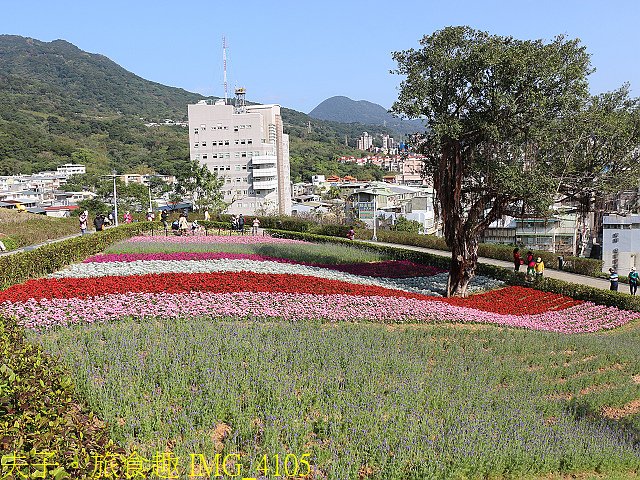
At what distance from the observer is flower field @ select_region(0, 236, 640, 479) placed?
6.23m

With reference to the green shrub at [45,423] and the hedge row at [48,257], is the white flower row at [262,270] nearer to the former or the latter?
the hedge row at [48,257]

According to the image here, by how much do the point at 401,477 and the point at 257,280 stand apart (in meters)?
9.87

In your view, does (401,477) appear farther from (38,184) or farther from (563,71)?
(38,184)

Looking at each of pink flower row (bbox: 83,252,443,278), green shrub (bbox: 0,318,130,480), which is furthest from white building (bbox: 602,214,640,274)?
green shrub (bbox: 0,318,130,480)

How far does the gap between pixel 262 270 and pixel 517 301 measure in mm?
8841

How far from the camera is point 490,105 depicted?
682 inches

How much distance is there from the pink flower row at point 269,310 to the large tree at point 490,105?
14.0 ft

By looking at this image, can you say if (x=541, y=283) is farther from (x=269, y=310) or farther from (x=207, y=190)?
(x=207, y=190)

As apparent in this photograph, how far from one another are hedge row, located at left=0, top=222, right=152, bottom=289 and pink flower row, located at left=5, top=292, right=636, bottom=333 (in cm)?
494

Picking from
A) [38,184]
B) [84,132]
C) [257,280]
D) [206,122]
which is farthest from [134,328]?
[84,132]

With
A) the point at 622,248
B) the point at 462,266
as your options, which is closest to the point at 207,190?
the point at 622,248

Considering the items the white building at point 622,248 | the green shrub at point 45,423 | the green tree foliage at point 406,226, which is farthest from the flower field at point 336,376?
the green tree foliage at point 406,226

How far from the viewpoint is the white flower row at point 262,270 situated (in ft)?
61.5

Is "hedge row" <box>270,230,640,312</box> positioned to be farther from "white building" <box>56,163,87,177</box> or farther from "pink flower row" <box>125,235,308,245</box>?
"white building" <box>56,163,87,177</box>
